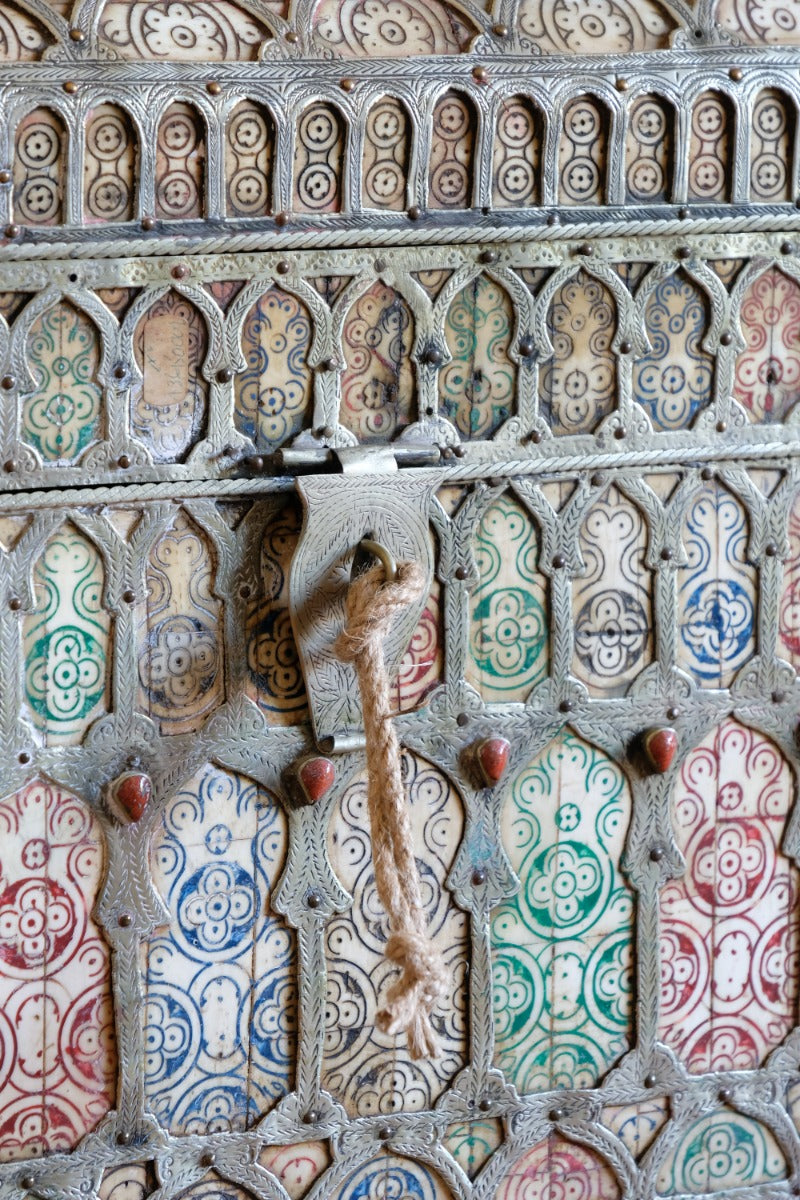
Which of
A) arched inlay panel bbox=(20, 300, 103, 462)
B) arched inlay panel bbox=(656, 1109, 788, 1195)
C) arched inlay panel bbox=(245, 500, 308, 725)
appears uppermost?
arched inlay panel bbox=(20, 300, 103, 462)

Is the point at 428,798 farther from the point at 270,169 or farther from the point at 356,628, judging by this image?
the point at 270,169

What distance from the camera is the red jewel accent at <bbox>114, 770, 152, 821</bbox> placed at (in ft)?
4.98

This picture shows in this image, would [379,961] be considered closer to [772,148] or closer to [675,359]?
[675,359]

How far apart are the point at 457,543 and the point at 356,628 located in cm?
18

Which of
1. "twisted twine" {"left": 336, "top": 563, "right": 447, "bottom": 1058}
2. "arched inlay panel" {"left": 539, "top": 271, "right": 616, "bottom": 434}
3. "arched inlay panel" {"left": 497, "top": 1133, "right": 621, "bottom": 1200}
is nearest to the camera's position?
"twisted twine" {"left": 336, "top": 563, "right": 447, "bottom": 1058}

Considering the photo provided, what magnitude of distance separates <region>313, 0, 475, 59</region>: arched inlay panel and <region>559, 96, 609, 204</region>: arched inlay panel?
13 centimetres

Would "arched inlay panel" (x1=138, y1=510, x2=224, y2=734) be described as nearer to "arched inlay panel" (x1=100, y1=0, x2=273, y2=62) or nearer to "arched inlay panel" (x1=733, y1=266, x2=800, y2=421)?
"arched inlay panel" (x1=100, y1=0, x2=273, y2=62)

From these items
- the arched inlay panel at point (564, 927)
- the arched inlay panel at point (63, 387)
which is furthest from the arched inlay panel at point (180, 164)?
the arched inlay panel at point (564, 927)

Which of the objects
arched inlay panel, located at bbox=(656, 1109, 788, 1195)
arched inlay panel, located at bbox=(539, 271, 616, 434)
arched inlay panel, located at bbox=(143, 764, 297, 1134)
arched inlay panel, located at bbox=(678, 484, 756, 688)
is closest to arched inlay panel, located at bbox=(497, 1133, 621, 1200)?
arched inlay panel, located at bbox=(656, 1109, 788, 1195)

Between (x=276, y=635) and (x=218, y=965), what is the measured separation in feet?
1.09

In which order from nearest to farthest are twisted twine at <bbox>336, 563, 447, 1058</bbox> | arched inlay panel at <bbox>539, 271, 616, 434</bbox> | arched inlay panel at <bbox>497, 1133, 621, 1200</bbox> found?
twisted twine at <bbox>336, 563, 447, 1058</bbox>
arched inlay panel at <bbox>539, 271, 616, 434</bbox>
arched inlay panel at <bbox>497, 1133, 621, 1200</bbox>

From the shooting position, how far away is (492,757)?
162cm

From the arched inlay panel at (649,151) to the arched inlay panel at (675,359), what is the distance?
9 cm

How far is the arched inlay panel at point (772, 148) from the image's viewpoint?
64.7 inches
